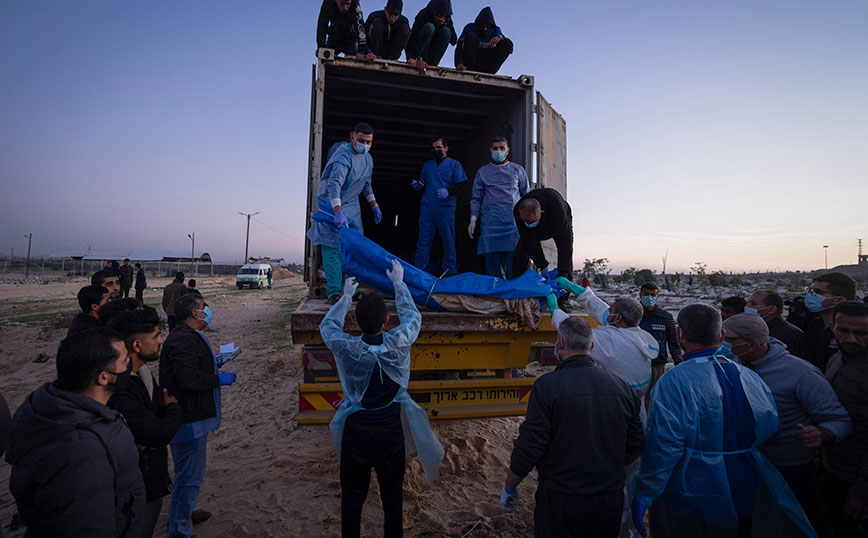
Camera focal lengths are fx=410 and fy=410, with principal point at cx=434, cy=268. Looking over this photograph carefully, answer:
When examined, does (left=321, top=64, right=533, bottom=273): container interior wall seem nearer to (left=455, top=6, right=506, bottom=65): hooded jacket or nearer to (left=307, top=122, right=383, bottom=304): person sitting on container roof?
(left=455, top=6, right=506, bottom=65): hooded jacket

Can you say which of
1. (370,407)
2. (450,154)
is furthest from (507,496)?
(450,154)

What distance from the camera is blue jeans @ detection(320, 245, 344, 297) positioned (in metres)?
3.74

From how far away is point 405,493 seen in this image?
3.64 metres

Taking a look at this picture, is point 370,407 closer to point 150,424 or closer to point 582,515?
point 150,424

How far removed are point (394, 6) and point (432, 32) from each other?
0.58 metres

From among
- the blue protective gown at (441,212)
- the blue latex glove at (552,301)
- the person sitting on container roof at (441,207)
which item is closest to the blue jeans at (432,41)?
the person sitting on container roof at (441,207)

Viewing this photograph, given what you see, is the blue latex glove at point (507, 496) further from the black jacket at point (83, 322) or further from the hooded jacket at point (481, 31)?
the hooded jacket at point (481, 31)

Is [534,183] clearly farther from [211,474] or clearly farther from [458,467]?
[211,474]

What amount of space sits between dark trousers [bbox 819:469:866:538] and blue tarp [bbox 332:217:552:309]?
1962 mm

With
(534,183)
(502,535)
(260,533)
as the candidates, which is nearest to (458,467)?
(502,535)

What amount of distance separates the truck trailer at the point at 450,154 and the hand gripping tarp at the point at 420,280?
198mm

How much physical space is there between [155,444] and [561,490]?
2.02m

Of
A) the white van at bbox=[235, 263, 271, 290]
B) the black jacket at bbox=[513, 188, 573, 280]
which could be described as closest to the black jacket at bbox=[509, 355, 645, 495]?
the black jacket at bbox=[513, 188, 573, 280]

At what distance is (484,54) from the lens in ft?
18.7
